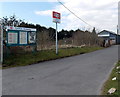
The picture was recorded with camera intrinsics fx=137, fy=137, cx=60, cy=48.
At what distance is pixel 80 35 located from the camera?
29.3 meters

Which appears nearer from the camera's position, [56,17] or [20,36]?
[20,36]

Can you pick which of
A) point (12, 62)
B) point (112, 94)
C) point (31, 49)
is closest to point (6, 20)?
point (31, 49)

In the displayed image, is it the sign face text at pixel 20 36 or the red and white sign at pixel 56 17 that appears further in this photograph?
the red and white sign at pixel 56 17

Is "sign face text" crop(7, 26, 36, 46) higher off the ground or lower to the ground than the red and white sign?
lower

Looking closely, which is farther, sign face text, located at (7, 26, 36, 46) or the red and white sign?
the red and white sign

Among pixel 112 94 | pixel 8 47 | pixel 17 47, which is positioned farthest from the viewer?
pixel 17 47

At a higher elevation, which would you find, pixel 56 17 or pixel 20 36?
pixel 56 17

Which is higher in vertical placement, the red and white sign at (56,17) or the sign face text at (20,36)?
the red and white sign at (56,17)

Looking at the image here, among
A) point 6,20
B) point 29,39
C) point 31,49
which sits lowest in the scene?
point 31,49

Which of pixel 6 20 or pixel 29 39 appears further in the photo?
pixel 6 20

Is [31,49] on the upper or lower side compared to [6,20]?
lower

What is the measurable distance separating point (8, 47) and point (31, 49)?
2807 millimetres

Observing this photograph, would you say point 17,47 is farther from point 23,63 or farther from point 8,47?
point 23,63

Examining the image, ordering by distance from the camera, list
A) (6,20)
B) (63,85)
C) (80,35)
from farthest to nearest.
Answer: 1. (80,35)
2. (6,20)
3. (63,85)
